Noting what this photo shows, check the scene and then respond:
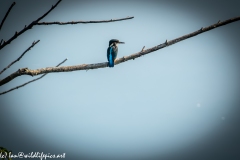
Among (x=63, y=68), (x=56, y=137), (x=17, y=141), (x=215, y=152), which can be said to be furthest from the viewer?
(x=56, y=137)

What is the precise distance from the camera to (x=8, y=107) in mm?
188125

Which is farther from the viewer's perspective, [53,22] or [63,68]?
[63,68]

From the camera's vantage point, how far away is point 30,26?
1160mm

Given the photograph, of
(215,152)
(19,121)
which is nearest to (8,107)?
(19,121)

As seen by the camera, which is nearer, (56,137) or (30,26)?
(30,26)

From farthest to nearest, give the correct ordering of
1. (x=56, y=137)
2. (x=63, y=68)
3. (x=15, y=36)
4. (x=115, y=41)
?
(x=56, y=137) → (x=115, y=41) → (x=63, y=68) → (x=15, y=36)

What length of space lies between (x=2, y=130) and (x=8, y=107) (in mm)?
62574

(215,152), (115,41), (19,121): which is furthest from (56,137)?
(115,41)

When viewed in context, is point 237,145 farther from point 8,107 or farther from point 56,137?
point 8,107

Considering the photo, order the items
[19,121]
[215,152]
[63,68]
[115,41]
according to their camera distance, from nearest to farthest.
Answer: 1. [63,68]
2. [115,41]
3. [215,152]
4. [19,121]

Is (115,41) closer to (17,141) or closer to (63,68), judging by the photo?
(63,68)

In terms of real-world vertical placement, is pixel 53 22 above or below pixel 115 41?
below

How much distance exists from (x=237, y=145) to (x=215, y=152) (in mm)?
15526

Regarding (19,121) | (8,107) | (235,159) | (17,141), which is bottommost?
(235,159)
